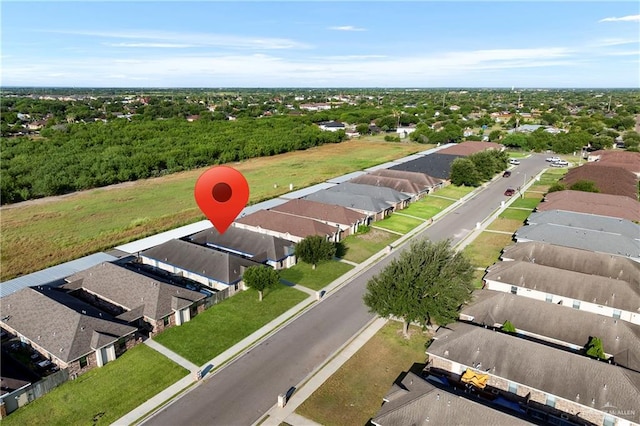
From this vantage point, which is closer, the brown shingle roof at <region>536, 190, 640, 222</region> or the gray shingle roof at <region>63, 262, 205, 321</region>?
the gray shingle roof at <region>63, 262, 205, 321</region>

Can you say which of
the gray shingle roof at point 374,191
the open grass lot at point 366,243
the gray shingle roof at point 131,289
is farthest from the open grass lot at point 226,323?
the gray shingle roof at point 374,191

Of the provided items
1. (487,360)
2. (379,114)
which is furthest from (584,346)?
(379,114)

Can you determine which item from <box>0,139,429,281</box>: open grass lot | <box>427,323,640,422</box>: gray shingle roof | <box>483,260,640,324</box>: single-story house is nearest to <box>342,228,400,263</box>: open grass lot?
<box>483,260,640,324</box>: single-story house

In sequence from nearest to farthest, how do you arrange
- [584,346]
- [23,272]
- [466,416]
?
[466,416] → [584,346] → [23,272]

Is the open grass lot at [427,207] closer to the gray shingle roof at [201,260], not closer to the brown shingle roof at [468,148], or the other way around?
the gray shingle roof at [201,260]

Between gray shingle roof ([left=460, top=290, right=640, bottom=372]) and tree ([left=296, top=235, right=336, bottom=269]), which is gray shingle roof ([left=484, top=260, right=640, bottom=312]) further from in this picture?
tree ([left=296, top=235, right=336, bottom=269])

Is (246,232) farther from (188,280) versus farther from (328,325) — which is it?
(328,325)
